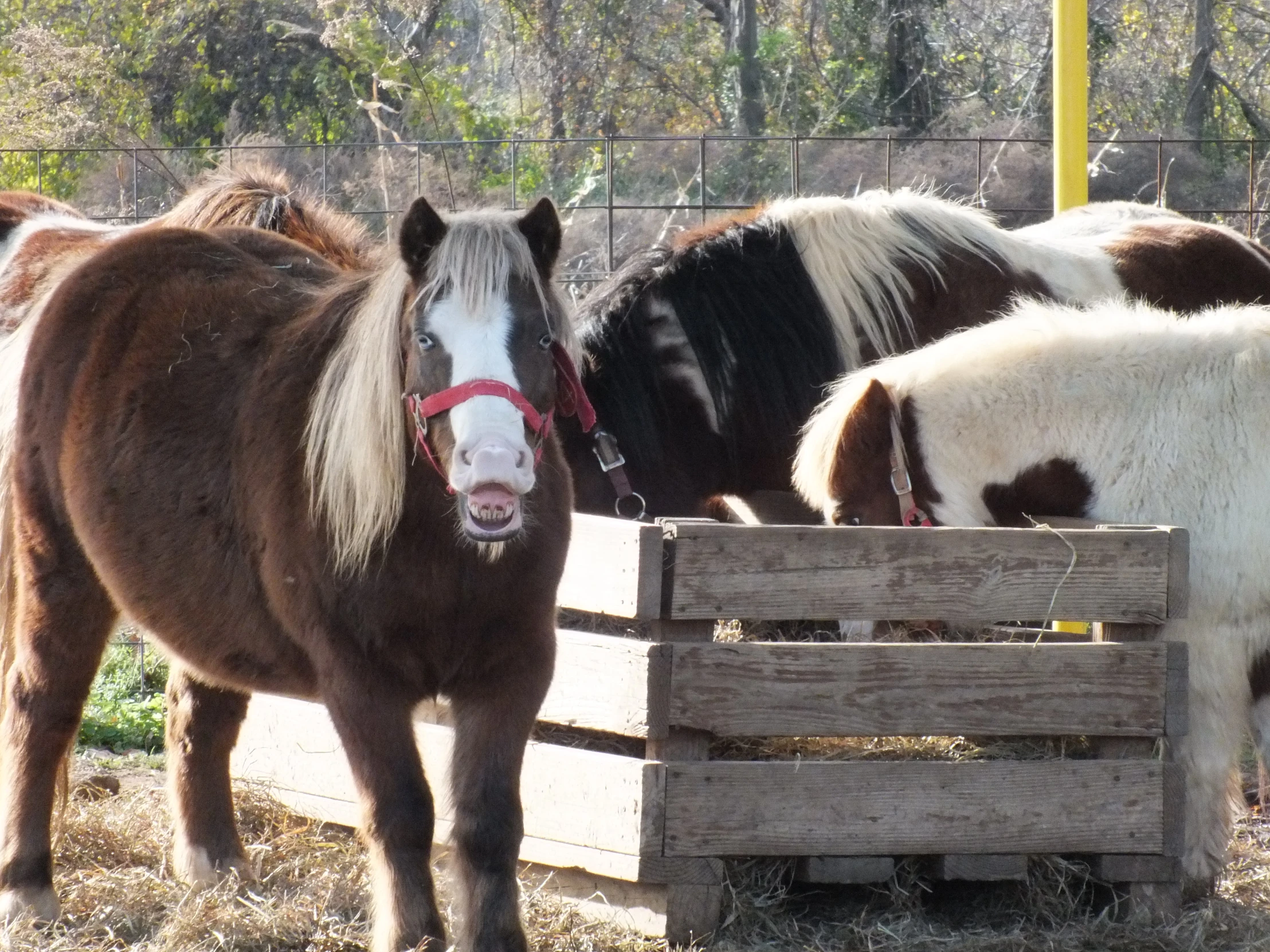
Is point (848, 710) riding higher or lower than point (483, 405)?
lower

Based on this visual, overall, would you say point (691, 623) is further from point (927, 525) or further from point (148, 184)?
point (148, 184)

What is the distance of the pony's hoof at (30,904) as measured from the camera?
3.34 metres

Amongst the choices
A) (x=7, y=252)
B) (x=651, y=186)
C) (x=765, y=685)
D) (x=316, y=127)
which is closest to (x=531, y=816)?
(x=765, y=685)

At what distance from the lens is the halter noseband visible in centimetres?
378

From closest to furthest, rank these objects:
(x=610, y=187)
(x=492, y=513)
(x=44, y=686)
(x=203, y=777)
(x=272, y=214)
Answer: (x=492, y=513) → (x=44, y=686) → (x=203, y=777) → (x=272, y=214) → (x=610, y=187)

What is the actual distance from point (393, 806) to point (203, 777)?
4.19ft

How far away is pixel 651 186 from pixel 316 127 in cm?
426

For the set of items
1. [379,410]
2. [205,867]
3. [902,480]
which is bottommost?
[205,867]

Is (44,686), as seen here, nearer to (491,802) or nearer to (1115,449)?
(491,802)

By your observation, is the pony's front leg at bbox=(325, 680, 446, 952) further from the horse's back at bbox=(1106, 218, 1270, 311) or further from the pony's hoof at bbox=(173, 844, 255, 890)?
the horse's back at bbox=(1106, 218, 1270, 311)

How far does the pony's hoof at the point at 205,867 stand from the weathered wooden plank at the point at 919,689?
4.51 feet

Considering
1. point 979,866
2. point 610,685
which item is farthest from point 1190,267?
point 610,685

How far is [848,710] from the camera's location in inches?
127

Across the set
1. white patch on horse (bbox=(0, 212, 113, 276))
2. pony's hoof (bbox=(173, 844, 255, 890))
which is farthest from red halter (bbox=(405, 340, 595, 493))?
white patch on horse (bbox=(0, 212, 113, 276))
